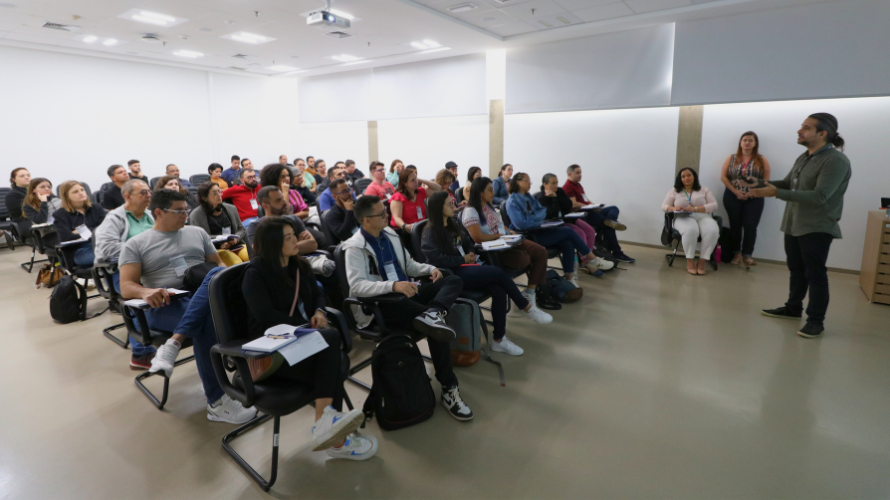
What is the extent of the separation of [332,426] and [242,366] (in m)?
0.45

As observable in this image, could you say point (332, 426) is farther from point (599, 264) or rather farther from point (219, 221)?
point (599, 264)

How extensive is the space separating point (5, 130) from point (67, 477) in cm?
879

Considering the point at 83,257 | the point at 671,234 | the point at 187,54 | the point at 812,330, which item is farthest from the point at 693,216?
the point at 187,54

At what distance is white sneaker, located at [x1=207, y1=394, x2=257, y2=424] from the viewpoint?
8.39ft

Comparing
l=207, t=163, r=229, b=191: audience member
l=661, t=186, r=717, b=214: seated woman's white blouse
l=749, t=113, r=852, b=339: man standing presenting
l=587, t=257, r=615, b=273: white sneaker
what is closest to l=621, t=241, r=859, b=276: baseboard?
l=661, t=186, r=717, b=214: seated woman's white blouse

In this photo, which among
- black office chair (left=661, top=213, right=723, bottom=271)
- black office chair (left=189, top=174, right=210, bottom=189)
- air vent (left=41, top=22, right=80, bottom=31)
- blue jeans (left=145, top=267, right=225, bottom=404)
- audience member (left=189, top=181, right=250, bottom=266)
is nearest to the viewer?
blue jeans (left=145, top=267, right=225, bottom=404)

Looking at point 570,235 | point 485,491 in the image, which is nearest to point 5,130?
Answer: point 570,235

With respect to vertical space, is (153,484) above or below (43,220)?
below

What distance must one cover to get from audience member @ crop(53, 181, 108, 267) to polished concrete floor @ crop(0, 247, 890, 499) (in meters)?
0.73

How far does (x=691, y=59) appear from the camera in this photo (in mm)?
6266

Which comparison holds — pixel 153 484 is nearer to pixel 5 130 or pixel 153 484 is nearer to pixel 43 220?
pixel 43 220

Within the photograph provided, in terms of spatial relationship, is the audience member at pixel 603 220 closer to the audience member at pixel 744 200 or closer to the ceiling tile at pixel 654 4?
the audience member at pixel 744 200

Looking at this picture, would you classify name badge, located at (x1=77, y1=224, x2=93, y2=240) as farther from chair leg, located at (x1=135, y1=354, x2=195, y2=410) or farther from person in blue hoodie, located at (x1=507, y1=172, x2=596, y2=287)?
person in blue hoodie, located at (x1=507, y1=172, x2=596, y2=287)

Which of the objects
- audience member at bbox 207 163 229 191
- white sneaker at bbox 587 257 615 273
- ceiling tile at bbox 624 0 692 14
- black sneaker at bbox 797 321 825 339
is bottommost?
black sneaker at bbox 797 321 825 339
